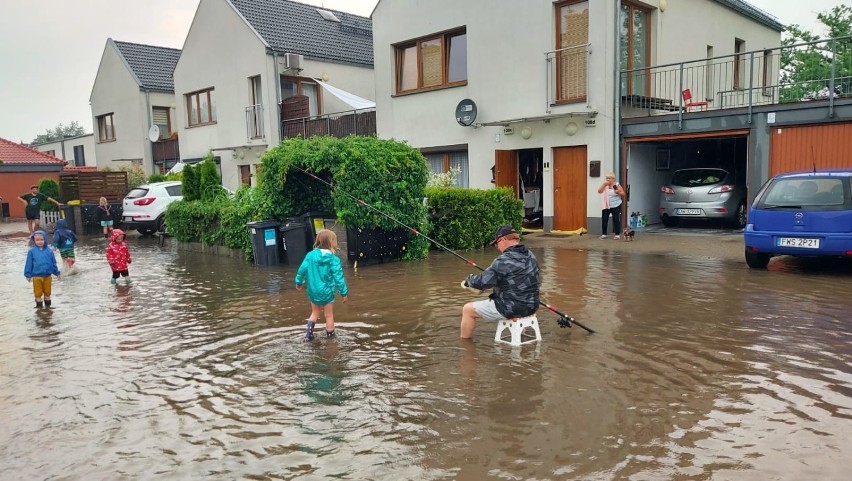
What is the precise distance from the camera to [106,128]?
34.7 metres

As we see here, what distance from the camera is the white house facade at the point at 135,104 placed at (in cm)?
3141

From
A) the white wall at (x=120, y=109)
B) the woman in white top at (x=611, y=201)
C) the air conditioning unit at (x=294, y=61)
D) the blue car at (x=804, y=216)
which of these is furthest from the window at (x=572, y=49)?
the white wall at (x=120, y=109)

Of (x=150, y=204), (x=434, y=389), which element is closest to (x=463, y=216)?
(x=434, y=389)

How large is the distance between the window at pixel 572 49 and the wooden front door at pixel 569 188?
1.38m

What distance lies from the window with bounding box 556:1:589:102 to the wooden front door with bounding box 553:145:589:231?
4.54 ft

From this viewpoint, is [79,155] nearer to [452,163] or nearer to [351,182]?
[452,163]

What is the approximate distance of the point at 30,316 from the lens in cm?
901

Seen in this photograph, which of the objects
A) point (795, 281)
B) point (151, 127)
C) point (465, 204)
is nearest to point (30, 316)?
point (465, 204)

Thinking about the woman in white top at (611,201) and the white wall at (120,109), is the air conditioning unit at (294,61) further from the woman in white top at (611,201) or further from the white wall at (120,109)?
the woman in white top at (611,201)

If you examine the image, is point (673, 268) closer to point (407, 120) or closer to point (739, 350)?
point (739, 350)

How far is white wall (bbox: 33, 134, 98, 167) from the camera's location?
43.0 m

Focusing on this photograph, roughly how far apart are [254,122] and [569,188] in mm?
Answer: 13553

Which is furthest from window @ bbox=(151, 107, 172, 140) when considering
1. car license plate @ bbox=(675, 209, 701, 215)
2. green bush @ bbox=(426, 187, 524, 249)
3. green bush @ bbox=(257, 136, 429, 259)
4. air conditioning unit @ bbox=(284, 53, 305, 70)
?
car license plate @ bbox=(675, 209, 701, 215)

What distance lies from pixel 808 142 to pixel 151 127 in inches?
1068
